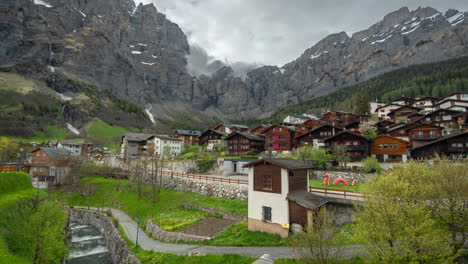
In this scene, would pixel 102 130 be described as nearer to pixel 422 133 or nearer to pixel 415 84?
pixel 422 133

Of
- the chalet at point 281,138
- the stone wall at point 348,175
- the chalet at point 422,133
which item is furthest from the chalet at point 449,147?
the chalet at point 281,138

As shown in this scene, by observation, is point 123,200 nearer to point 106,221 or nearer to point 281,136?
point 106,221

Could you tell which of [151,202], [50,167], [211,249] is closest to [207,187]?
[151,202]

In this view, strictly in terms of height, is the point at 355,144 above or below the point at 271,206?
above

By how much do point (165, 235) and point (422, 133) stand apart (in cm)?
6551

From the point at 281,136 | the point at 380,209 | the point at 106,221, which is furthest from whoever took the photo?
the point at 281,136

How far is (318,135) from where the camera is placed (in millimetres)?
65250

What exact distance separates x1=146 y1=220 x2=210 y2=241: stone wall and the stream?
7.11 metres

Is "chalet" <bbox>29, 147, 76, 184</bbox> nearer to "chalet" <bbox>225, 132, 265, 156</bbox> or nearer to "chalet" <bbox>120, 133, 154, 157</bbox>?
"chalet" <bbox>120, 133, 154, 157</bbox>

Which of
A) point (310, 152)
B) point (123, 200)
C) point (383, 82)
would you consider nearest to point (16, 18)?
point (123, 200)

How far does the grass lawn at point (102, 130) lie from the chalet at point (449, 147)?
5998 inches

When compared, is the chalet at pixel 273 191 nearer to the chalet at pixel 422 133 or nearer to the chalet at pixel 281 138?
the chalet at pixel 281 138

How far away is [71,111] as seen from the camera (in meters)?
153

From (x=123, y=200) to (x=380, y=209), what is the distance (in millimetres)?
49537
